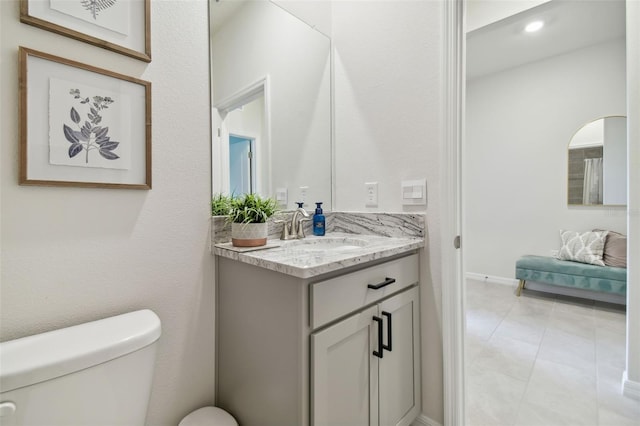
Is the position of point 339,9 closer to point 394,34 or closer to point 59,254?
point 394,34

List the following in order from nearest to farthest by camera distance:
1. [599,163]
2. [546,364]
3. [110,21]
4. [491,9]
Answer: [110,21]
[546,364]
[491,9]
[599,163]

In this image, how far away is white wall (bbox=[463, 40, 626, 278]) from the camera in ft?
10.3

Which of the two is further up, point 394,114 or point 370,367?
point 394,114

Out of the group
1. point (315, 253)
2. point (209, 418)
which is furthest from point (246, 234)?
point (209, 418)

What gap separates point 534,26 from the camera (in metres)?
2.76

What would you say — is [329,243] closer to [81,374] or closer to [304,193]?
[304,193]

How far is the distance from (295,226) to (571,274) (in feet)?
10.1

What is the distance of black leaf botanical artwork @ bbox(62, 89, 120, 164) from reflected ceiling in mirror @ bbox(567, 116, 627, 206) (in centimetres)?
413

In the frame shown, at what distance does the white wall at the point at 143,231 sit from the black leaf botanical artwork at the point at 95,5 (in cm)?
11

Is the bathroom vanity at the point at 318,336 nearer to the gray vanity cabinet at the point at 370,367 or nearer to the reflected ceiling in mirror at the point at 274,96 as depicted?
the gray vanity cabinet at the point at 370,367

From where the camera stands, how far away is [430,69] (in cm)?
136

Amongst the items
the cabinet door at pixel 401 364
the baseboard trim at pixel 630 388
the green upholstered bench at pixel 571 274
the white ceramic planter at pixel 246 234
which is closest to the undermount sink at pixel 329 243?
the white ceramic planter at pixel 246 234

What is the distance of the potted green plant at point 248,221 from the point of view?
1.19m

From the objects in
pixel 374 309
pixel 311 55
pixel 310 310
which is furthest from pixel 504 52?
pixel 310 310
